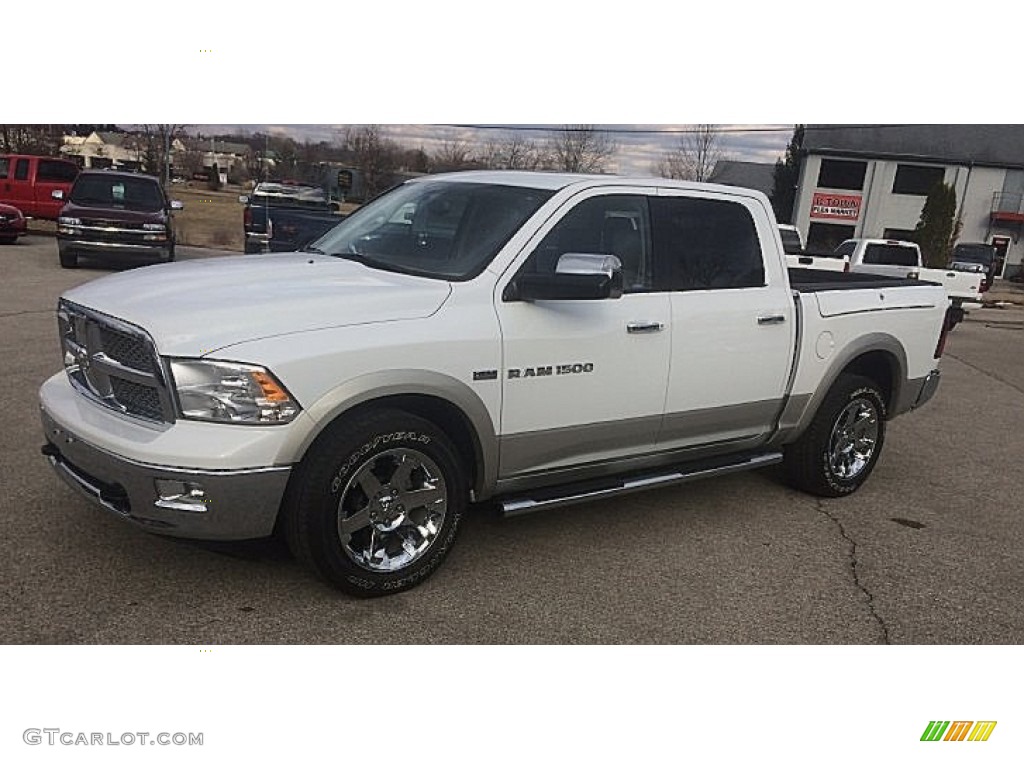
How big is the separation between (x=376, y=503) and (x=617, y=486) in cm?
133

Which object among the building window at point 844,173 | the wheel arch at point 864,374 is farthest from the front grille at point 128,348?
the building window at point 844,173

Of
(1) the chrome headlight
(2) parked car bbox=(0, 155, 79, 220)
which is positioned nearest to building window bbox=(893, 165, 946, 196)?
(1) the chrome headlight

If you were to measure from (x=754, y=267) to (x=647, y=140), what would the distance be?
1041 mm

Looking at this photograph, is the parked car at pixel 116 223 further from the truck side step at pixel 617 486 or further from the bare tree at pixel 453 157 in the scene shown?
the truck side step at pixel 617 486

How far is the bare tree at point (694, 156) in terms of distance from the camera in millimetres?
4375

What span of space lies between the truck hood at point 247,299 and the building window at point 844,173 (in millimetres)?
11959

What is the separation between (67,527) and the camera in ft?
12.7

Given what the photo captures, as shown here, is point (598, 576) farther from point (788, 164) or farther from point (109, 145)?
point (109, 145)

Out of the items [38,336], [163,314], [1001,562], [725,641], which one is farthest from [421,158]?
[38,336]

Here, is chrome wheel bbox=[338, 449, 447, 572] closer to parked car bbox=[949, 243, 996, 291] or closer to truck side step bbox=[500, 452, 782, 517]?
truck side step bbox=[500, 452, 782, 517]

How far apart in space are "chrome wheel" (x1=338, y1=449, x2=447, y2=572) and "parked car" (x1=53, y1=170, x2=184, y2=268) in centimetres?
1104

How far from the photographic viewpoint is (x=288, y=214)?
255 inches

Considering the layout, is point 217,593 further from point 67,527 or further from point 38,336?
point 38,336
